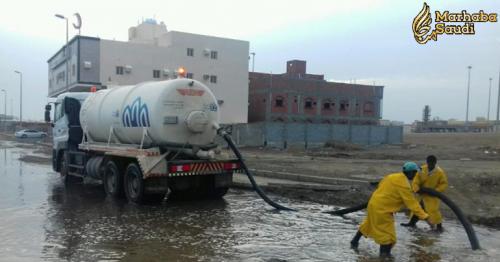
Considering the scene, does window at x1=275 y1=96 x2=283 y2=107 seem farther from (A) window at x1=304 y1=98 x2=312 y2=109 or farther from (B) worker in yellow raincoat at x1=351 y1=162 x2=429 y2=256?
(B) worker in yellow raincoat at x1=351 y1=162 x2=429 y2=256

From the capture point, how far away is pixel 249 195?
14000 millimetres

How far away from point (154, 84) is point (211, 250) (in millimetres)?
6255

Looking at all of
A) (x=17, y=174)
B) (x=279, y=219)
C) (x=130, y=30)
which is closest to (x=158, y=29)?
(x=130, y=30)

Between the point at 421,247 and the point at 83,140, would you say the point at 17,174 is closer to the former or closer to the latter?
the point at 83,140

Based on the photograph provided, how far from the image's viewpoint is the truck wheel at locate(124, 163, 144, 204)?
39.0 ft

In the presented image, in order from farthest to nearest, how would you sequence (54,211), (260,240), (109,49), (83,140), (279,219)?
(109,49) → (83,140) → (54,211) → (279,219) → (260,240)

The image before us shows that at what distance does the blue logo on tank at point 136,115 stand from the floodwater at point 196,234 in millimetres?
2142

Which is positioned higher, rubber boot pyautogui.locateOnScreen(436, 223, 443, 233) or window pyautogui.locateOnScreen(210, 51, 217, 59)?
window pyautogui.locateOnScreen(210, 51, 217, 59)

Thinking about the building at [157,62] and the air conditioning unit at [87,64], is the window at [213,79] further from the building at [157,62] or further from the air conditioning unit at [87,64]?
the air conditioning unit at [87,64]

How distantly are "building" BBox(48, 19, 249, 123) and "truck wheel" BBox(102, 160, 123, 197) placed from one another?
109 ft

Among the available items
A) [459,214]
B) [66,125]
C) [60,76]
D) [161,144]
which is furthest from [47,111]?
[60,76]

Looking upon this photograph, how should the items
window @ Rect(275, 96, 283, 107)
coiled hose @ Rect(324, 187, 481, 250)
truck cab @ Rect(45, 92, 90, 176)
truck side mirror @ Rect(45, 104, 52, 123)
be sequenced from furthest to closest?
window @ Rect(275, 96, 283, 107) → truck side mirror @ Rect(45, 104, 52, 123) → truck cab @ Rect(45, 92, 90, 176) → coiled hose @ Rect(324, 187, 481, 250)

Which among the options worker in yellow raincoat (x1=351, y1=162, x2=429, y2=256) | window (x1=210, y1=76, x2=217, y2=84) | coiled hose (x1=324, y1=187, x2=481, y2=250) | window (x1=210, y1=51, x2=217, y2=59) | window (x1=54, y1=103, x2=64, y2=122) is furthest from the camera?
window (x1=210, y1=76, x2=217, y2=84)

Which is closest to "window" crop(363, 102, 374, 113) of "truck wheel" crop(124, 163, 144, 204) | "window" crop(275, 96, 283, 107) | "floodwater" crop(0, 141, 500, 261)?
"window" crop(275, 96, 283, 107)
